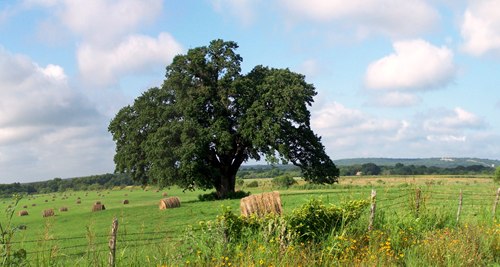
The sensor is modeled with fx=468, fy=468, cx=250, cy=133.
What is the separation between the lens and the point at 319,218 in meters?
10.6

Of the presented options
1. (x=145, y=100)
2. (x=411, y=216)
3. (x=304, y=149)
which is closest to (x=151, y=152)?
(x=145, y=100)

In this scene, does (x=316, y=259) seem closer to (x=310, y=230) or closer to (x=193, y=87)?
(x=310, y=230)

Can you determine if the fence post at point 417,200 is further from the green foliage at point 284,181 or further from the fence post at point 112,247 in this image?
the green foliage at point 284,181

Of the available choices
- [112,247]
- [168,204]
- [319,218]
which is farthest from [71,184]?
[112,247]

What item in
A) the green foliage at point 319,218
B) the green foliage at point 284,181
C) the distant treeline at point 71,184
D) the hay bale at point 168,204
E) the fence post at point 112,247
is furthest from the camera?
the distant treeline at point 71,184

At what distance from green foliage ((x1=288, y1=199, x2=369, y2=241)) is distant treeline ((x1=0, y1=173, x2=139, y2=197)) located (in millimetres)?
112002

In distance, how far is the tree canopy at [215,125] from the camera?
119 feet

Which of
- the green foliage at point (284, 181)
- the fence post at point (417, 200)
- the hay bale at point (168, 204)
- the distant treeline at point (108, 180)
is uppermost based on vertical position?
the distant treeline at point (108, 180)

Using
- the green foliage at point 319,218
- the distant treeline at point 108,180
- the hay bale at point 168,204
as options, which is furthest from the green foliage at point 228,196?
the distant treeline at point 108,180

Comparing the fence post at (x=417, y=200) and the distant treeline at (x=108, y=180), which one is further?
the distant treeline at (x=108, y=180)

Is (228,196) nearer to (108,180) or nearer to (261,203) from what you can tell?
(261,203)

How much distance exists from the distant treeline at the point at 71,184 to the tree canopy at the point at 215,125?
81501mm

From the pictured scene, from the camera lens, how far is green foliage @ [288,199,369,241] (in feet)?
33.2

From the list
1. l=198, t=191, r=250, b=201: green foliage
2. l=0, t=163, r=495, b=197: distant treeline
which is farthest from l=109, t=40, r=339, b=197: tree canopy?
l=0, t=163, r=495, b=197: distant treeline
